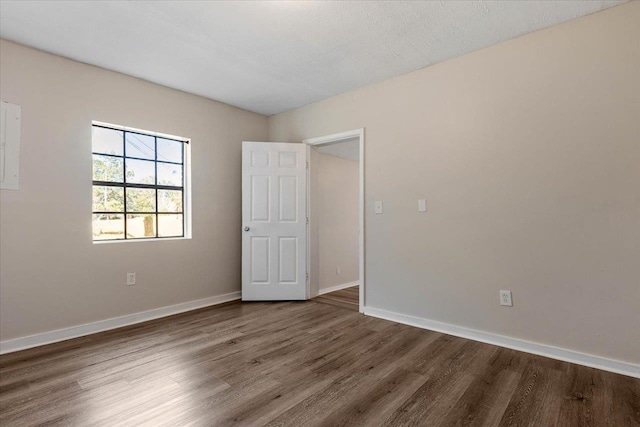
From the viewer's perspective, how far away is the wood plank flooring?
12.7ft

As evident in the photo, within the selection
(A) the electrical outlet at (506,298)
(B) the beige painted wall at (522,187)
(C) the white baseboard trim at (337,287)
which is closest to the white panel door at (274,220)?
(C) the white baseboard trim at (337,287)

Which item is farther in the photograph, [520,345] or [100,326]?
[100,326]

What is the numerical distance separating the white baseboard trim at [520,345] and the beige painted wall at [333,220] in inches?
53.3

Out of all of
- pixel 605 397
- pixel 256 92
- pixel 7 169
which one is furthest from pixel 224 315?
pixel 605 397

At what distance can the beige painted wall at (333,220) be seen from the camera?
4289mm

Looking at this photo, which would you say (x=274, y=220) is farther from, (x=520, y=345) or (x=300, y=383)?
(x=520, y=345)

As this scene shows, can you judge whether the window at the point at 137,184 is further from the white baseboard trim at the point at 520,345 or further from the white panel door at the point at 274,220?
the white baseboard trim at the point at 520,345

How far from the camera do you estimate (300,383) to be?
201cm

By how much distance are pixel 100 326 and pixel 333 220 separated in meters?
3.10

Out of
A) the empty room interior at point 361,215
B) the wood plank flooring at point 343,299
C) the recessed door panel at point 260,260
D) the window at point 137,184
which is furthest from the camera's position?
the recessed door panel at point 260,260

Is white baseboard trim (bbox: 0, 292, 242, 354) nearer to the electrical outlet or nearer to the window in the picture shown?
the window

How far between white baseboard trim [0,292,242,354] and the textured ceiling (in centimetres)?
240

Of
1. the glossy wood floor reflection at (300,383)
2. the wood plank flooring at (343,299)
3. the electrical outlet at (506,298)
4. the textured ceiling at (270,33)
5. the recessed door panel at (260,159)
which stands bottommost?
the wood plank flooring at (343,299)

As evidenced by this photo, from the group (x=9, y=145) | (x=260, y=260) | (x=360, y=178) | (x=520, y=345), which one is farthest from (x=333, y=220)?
(x=9, y=145)
